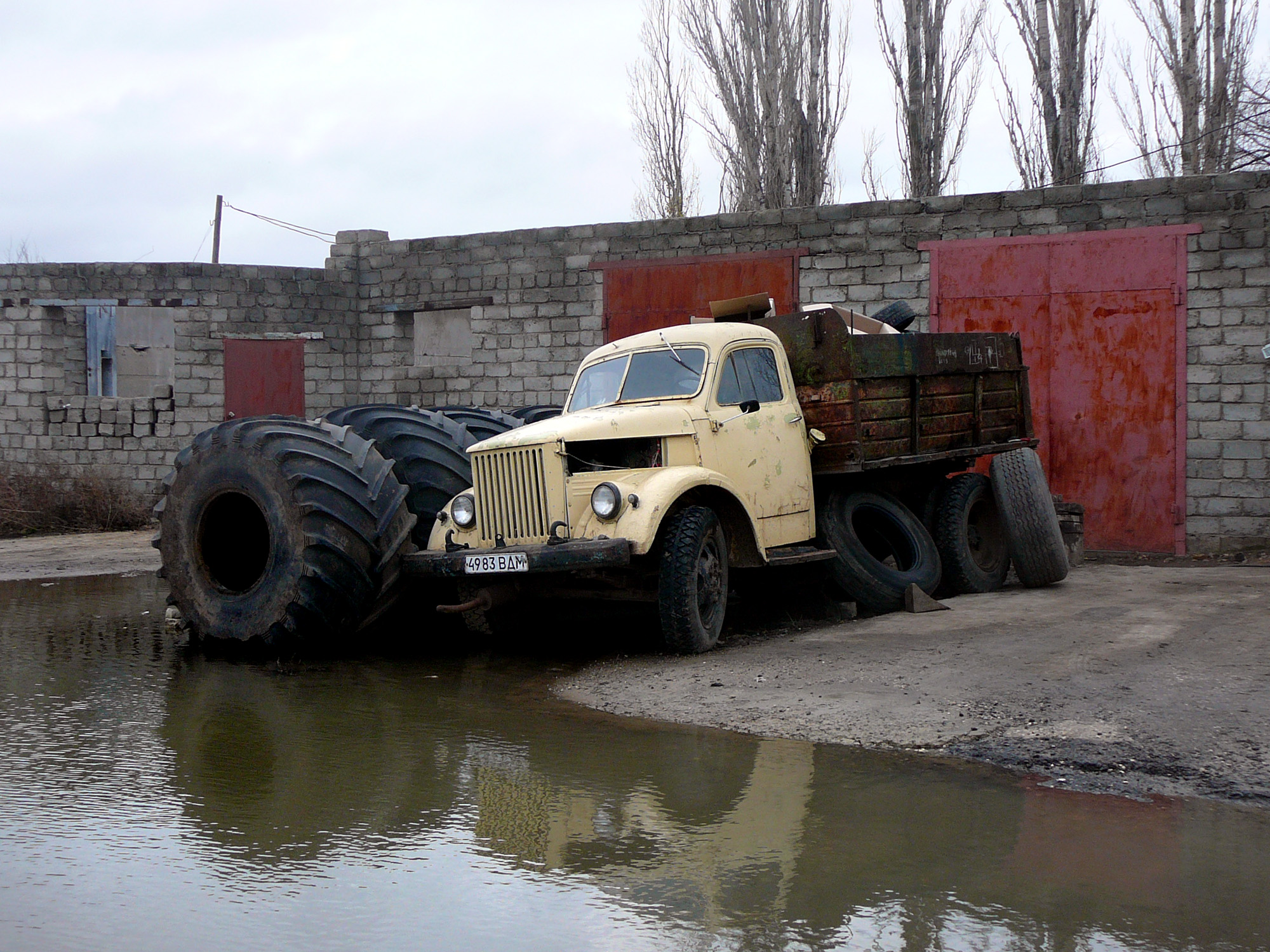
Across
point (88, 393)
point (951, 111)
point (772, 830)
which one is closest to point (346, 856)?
point (772, 830)

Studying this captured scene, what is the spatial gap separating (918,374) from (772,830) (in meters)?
5.99

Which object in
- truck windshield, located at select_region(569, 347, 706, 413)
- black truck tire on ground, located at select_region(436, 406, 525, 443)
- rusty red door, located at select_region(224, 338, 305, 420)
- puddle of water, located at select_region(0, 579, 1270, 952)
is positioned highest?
rusty red door, located at select_region(224, 338, 305, 420)

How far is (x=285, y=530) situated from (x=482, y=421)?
2954 mm

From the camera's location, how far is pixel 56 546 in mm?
13500

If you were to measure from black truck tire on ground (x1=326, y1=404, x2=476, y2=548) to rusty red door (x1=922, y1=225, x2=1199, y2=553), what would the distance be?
6.85 metres

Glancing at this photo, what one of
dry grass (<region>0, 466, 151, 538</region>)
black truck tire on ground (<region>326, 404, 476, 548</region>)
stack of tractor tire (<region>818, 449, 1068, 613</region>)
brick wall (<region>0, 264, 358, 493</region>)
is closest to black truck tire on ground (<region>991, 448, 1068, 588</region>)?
stack of tractor tire (<region>818, 449, 1068, 613</region>)

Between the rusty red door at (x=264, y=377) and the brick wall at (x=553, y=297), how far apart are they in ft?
0.54

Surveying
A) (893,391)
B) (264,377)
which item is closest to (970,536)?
(893,391)

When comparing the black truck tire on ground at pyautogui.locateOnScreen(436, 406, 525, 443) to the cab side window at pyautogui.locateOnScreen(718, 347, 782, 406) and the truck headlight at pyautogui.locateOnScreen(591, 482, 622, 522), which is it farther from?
the truck headlight at pyautogui.locateOnScreen(591, 482, 622, 522)

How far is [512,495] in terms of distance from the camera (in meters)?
7.21

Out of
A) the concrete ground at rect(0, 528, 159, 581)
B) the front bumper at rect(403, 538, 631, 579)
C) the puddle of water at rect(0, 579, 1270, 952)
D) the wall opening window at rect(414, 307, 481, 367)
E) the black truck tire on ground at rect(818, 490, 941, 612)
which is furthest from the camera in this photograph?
the wall opening window at rect(414, 307, 481, 367)

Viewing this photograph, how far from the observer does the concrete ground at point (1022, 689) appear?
4766 millimetres

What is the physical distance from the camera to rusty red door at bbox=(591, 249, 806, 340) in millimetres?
13852

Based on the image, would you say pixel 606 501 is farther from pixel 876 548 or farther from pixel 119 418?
pixel 119 418
